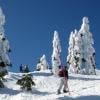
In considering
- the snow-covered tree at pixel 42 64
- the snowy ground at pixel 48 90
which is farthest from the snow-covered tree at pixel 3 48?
the snow-covered tree at pixel 42 64

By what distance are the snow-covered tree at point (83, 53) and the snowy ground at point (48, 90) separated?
23.2 m

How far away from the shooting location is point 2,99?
31.7m

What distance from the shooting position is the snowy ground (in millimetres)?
29727

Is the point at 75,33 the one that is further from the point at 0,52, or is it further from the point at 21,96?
the point at 21,96

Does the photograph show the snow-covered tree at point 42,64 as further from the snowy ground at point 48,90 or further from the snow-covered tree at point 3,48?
the snowy ground at point 48,90

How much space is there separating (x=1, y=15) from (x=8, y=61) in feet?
37.3

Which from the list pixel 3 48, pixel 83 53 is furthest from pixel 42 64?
pixel 3 48

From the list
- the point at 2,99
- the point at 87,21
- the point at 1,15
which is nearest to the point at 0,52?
the point at 1,15

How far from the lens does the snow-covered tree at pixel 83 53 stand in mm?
81312

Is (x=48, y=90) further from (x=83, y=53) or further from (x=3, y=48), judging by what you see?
(x=83, y=53)

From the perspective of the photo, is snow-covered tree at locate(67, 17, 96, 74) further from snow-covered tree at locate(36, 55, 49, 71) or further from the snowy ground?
the snowy ground

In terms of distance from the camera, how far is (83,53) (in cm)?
8269

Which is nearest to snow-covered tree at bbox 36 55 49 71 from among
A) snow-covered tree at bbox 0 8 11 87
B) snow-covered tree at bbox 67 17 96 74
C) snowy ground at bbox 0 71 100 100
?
snow-covered tree at bbox 67 17 96 74

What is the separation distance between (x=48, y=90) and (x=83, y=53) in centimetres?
3810
